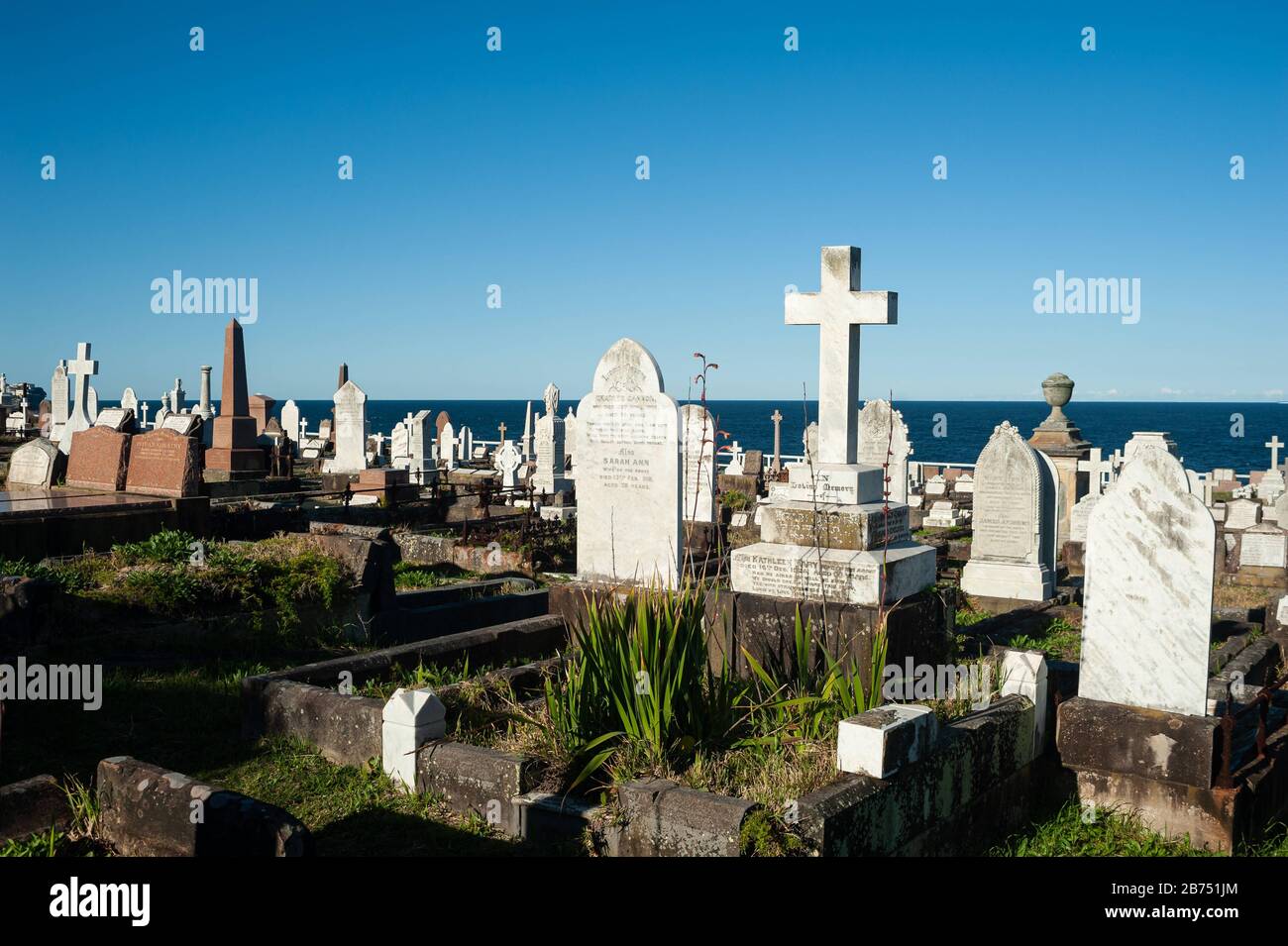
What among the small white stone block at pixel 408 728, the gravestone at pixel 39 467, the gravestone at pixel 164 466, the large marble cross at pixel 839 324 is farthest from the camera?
the gravestone at pixel 39 467

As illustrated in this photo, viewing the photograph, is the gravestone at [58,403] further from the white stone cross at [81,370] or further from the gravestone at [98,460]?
the gravestone at [98,460]

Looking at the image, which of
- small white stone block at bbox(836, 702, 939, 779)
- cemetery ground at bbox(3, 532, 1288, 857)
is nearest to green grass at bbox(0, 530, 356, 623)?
cemetery ground at bbox(3, 532, 1288, 857)

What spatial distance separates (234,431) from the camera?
19938 mm

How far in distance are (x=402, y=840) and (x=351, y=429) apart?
18.5 m

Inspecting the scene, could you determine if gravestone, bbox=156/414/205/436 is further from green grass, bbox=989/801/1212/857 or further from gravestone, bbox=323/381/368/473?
green grass, bbox=989/801/1212/857

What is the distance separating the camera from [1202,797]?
5328 mm

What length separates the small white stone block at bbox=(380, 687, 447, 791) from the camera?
5164 mm

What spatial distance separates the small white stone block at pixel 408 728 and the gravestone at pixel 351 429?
57.3ft

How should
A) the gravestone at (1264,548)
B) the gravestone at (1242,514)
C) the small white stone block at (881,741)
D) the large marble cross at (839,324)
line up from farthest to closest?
the gravestone at (1242,514) → the gravestone at (1264,548) → the large marble cross at (839,324) → the small white stone block at (881,741)

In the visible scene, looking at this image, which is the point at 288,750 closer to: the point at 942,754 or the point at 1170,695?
the point at 942,754

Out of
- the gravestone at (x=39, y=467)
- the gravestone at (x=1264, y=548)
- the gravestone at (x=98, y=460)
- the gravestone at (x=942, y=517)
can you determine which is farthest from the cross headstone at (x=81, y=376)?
the gravestone at (x=1264, y=548)

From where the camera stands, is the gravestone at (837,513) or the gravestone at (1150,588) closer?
the gravestone at (1150,588)

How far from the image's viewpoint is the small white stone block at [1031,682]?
5930 mm

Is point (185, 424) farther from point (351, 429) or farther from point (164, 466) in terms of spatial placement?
point (351, 429)
